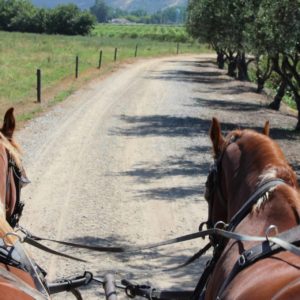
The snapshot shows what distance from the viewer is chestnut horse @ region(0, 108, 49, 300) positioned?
2.65m

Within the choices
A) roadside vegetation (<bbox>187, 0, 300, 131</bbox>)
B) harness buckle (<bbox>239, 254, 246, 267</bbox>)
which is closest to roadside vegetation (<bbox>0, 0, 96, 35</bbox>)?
roadside vegetation (<bbox>187, 0, 300, 131</bbox>)

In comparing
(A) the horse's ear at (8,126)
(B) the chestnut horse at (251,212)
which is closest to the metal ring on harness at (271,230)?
(B) the chestnut horse at (251,212)

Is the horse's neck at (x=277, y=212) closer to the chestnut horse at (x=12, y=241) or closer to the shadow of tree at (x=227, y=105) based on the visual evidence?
the chestnut horse at (x=12, y=241)

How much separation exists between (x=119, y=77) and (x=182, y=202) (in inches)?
884

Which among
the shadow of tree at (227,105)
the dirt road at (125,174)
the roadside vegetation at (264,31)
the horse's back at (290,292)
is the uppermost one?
the roadside vegetation at (264,31)

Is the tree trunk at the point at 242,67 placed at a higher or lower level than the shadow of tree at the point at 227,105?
higher

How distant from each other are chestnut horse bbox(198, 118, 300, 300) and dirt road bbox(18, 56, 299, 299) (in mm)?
2520

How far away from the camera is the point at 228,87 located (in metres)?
29.7

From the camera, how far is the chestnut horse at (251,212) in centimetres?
246

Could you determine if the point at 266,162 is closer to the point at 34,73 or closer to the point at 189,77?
the point at 34,73

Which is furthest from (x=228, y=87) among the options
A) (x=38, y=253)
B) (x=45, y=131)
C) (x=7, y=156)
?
(x=7, y=156)

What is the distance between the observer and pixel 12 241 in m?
3.07

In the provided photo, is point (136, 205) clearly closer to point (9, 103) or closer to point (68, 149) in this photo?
point (68, 149)

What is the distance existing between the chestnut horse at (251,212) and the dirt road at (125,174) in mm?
2520
